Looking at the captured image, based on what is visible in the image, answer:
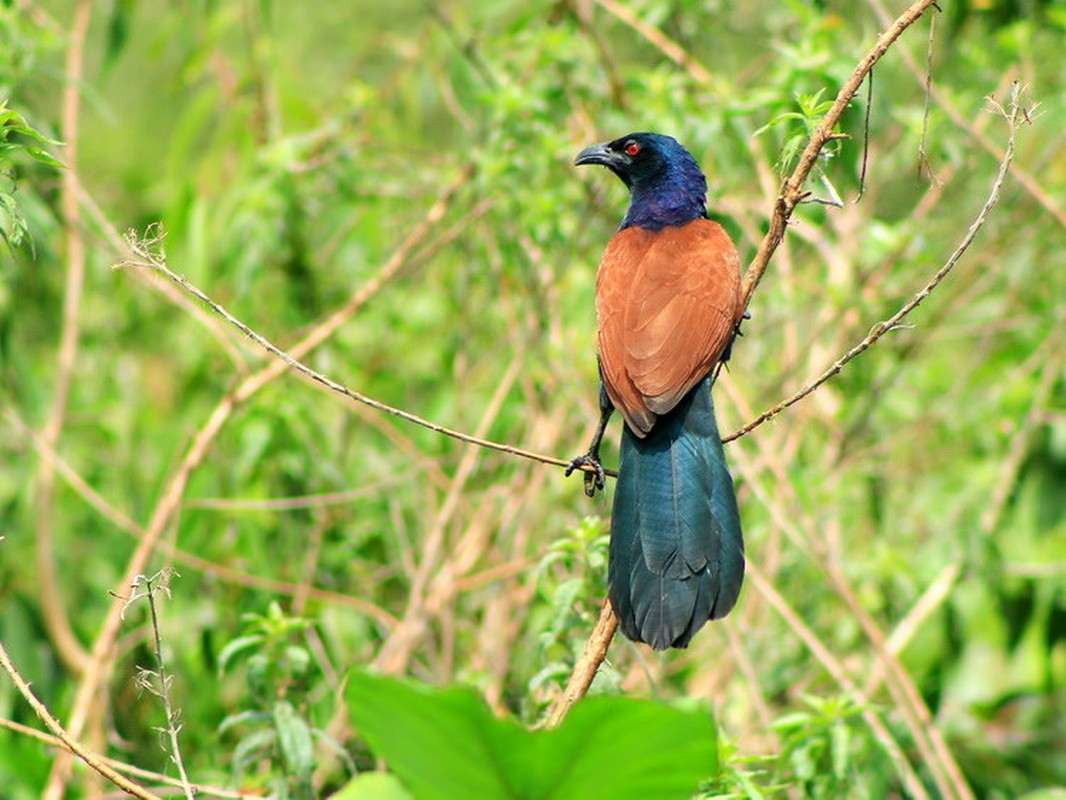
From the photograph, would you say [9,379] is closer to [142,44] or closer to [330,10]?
[330,10]

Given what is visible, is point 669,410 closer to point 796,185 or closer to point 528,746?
point 796,185

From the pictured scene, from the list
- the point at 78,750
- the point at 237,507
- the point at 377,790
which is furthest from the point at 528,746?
the point at 237,507

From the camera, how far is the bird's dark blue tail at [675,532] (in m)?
2.51

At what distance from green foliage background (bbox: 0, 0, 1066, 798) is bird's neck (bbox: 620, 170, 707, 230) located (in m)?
0.31

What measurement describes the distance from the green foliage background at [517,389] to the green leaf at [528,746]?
6.27 ft

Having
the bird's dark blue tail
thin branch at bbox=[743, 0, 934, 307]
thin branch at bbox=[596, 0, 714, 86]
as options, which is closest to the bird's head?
the bird's dark blue tail

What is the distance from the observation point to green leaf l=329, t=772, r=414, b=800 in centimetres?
207

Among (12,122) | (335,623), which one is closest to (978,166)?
(335,623)

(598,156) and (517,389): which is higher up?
(598,156)

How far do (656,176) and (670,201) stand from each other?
4.8 inches

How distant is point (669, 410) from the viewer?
9.51 feet

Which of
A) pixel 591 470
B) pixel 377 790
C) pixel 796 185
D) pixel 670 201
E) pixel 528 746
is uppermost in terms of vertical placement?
pixel 670 201

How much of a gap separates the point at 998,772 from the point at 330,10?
16.5 feet

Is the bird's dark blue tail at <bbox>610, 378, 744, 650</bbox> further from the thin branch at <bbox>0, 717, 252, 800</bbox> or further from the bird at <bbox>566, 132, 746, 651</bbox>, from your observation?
the thin branch at <bbox>0, 717, 252, 800</bbox>
